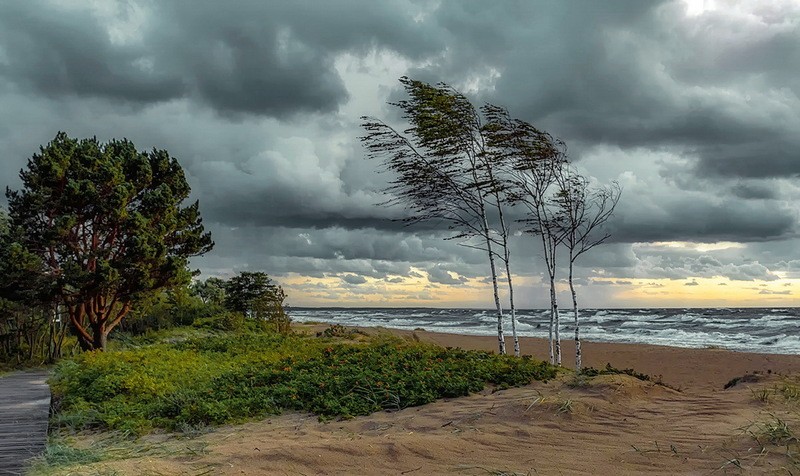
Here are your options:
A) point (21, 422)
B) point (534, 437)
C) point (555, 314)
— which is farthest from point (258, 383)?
point (555, 314)

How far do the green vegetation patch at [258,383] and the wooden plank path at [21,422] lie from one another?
1.20ft

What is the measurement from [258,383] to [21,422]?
4.02 meters

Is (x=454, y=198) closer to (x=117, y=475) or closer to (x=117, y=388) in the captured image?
(x=117, y=388)

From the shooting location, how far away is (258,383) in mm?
11938

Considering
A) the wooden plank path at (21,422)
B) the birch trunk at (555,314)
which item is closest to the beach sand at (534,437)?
the wooden plank path at (21,422)

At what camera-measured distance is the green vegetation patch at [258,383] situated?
981 centimetres

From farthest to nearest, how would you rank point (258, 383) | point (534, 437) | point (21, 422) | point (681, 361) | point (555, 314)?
point (681, 361), point (555, 314), point (258, 383), point (21, 422), point (534, 437)

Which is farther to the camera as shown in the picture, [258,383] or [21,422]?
[258,383]

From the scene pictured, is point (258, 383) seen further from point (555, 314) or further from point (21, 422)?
point (555, 314)

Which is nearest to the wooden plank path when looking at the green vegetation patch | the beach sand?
the green vegetation patch

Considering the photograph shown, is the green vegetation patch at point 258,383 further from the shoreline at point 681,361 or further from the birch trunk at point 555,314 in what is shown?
the shoreline at point 681,361

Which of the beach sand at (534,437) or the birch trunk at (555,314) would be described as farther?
the birch trunk at (555,314)

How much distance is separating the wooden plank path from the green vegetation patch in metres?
0.37

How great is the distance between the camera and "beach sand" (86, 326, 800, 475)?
6.33 m
